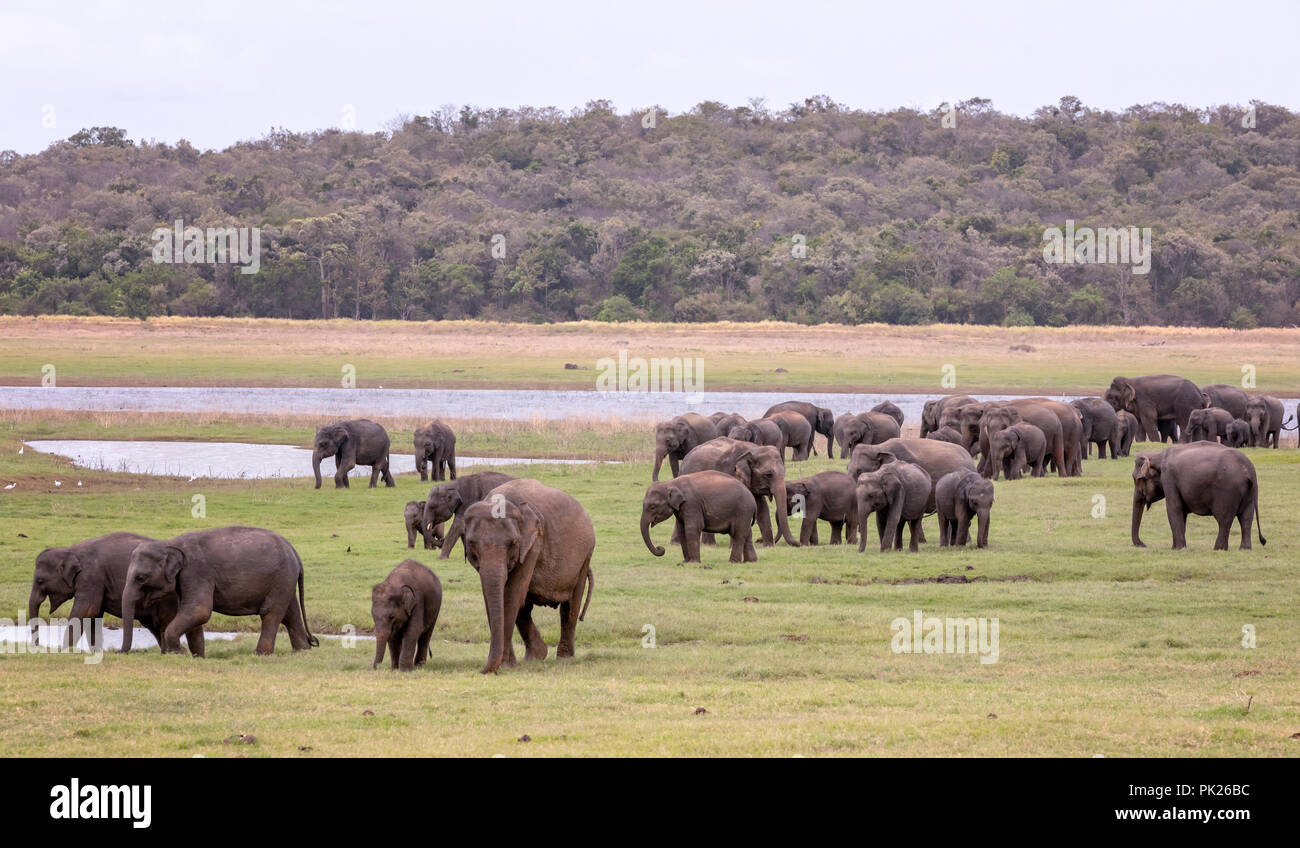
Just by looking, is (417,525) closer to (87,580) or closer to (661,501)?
(661,501)

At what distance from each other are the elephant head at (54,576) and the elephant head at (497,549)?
432 cm

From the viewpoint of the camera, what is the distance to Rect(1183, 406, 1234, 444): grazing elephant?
3253cm

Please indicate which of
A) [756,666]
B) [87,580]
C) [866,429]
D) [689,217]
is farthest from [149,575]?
[689,217]

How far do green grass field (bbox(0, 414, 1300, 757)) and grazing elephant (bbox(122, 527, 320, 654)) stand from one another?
1.60 feet

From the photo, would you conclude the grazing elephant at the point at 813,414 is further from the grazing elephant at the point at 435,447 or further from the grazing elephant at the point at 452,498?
the grazing elephant at the point at 452,498

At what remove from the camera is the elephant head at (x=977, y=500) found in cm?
1994

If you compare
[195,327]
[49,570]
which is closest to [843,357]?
[195,327]

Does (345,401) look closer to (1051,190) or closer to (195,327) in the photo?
(195,327)

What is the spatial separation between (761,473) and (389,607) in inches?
366

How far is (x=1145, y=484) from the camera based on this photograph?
66.3 ft

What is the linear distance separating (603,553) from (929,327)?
59733 mm

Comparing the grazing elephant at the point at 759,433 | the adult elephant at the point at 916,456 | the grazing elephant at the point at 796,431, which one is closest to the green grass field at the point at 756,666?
the adult elephant at the point at 916,456

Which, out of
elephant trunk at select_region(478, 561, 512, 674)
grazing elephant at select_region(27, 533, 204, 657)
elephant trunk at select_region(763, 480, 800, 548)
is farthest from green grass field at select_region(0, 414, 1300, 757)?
grazing elephant at select_region(27, 533, 204, 657)

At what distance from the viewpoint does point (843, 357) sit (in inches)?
2655
